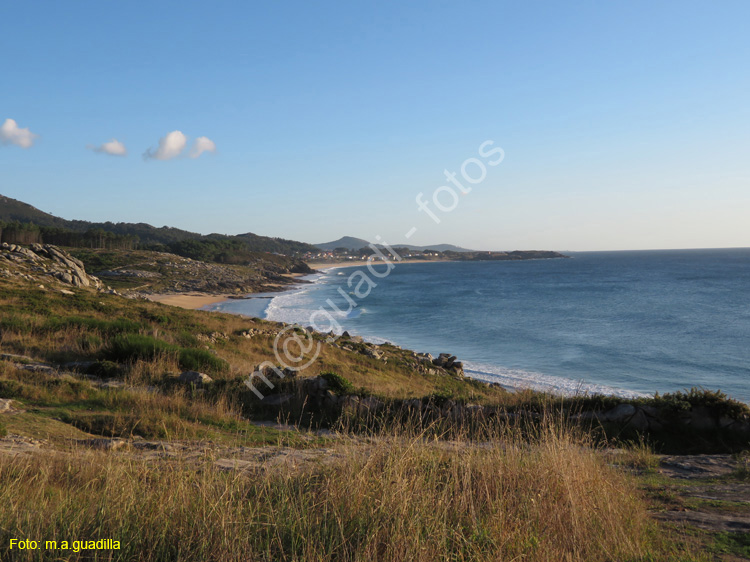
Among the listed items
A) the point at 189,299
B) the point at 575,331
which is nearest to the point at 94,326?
the point at 575,331

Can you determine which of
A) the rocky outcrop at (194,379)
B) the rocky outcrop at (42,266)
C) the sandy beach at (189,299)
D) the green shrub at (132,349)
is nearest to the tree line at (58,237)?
the sandy beach at (189,299)

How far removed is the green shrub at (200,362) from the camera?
42.2 ft

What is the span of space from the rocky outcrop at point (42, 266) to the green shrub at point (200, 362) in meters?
21.5

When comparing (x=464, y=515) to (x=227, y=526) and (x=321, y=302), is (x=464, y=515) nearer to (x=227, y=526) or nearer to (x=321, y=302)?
(x=227, y=526)

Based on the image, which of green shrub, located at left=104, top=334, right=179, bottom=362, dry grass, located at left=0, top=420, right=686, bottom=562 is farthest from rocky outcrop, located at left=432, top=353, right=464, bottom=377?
dry grass, located at left=0, top=420, right=686, bottom=562

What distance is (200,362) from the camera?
43.4ft

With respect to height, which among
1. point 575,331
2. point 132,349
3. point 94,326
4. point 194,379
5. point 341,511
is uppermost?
point 341,511

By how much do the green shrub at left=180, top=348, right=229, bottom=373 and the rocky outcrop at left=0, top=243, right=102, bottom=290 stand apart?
848 inches

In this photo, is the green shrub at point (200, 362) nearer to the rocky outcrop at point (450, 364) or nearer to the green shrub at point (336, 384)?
the green shrub at point (336, 384)

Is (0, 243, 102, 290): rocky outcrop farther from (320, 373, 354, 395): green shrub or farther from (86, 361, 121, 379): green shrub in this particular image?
(320, 373, 354, 395): green shrub

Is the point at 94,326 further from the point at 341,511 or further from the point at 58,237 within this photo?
the point at 58,237

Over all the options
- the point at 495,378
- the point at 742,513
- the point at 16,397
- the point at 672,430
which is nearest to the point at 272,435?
the point at 16,397

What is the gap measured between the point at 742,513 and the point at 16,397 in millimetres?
10598

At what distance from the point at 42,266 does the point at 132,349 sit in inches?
1203
